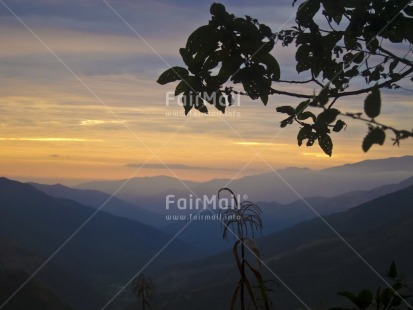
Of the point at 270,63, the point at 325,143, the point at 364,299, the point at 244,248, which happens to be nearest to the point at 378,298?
the point at 364,299

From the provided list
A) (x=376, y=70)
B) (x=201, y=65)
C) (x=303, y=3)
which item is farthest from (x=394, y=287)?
(x=376, y=70)

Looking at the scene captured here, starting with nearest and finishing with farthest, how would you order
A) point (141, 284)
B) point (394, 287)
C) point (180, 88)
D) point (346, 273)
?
point (394, 287) → point (180, 88) → point (141, 284) → point (346, 273)

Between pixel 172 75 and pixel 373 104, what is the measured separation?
314 centimetres

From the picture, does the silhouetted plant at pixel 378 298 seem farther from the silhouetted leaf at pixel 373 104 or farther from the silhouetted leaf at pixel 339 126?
the silhouetted leaf at pixel 339 126

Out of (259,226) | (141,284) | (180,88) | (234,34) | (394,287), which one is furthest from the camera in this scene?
(141,284)

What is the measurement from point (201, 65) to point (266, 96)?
0.73 metres

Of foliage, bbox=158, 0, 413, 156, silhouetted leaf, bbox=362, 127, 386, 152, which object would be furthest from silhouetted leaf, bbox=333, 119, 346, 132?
silhouetted leaf, bbox=362, 127, 386, 152

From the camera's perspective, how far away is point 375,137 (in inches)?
91.2

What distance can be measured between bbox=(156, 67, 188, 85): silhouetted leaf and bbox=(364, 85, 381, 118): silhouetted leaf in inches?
121

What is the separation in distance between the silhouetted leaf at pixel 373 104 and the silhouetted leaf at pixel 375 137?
0.16 m

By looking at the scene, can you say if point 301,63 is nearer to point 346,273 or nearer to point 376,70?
point 376,70

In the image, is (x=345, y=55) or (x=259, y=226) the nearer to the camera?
(x=259, y=226)

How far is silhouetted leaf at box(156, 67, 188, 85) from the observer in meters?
5.00

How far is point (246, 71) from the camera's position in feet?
16.5
